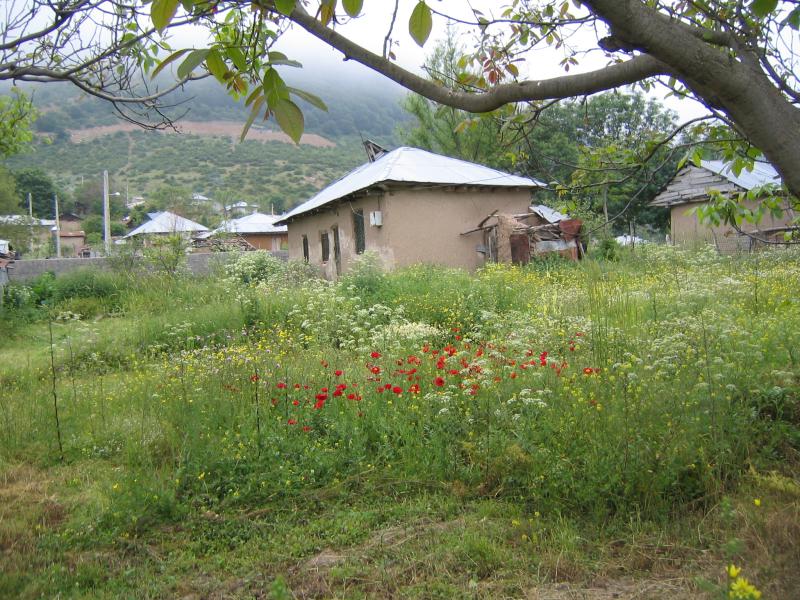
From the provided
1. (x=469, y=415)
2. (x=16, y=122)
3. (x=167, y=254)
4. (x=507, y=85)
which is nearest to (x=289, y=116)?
(x=507, y=85)

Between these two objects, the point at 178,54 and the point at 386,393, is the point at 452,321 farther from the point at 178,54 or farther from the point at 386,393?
the point at 178,54

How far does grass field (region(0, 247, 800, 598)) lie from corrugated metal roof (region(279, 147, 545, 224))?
32.0 ft

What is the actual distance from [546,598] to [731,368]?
2.43 meters

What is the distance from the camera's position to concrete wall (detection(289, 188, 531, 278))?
1501cm

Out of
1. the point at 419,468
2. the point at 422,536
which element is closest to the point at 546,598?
the point at 422,536

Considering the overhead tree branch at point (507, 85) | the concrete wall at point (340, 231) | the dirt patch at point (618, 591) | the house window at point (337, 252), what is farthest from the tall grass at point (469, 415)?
the house window at point (337, 252)

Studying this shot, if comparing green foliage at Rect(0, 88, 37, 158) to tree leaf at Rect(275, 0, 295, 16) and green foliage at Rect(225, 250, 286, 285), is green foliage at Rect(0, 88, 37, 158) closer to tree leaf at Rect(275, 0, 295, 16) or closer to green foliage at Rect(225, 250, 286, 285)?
tree leaf at Rect(275, 0, 295, 16)

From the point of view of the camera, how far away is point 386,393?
4.59 meters

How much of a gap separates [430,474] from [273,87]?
2.83 m

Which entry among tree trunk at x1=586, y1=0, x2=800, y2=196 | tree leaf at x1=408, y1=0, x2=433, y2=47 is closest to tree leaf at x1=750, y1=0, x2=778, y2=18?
tree trunk at x1=586, y1=0, x2=800, y2=196

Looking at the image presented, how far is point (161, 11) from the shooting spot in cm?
125

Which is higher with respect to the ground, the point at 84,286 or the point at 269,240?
the point at 269,240

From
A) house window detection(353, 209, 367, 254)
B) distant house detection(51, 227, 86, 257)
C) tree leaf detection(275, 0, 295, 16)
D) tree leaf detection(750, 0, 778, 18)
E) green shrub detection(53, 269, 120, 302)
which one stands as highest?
distant house detection(51, 227, 86, 257)

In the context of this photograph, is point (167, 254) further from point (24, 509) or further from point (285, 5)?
point (285, 5)
